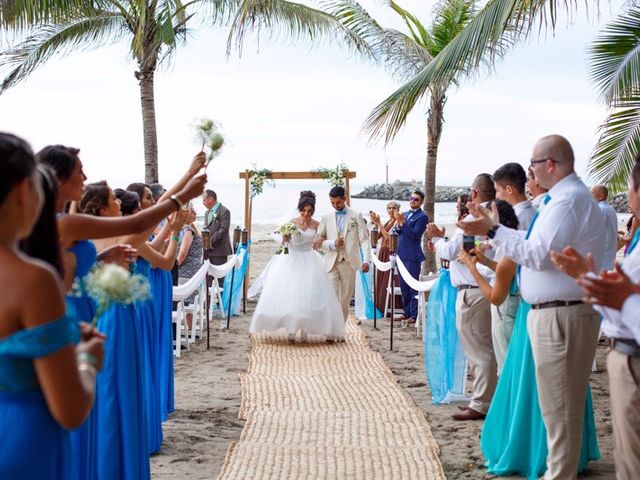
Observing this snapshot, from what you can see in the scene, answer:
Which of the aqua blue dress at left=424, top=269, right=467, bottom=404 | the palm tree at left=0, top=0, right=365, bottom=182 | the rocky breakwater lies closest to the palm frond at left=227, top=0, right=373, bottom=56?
the palm tree at left=0, top=0, right=365, bottom=182

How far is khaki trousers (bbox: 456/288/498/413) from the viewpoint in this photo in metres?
7.92

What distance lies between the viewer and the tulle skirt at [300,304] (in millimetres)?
12586

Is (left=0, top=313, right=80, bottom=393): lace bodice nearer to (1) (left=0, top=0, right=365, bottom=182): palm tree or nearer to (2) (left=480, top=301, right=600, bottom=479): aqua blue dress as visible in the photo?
(2) (left=480, top=301, right=600, bottom=479): aqua blue dress

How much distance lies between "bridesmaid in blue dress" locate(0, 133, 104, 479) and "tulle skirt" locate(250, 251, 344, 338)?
975 centimetres

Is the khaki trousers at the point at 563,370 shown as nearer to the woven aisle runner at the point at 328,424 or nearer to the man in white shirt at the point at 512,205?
the woven aisle runner at the point at 328,424

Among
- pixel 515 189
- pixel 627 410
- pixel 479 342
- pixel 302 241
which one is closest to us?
pixel 627 410

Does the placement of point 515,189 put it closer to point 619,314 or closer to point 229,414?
point 619,314

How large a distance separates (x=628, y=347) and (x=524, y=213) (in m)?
2.80

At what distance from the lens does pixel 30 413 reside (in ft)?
9.01

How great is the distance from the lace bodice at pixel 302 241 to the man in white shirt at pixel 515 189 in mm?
6409

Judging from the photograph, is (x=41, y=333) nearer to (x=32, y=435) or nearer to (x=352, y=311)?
(x=32, y=435)

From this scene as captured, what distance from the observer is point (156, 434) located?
6.88 meters

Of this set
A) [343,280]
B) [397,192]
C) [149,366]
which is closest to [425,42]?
[343,280]

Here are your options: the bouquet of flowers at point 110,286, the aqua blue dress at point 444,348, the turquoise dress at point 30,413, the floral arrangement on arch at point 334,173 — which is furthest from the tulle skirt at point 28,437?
the floral arrangement on arch at point 334,173
